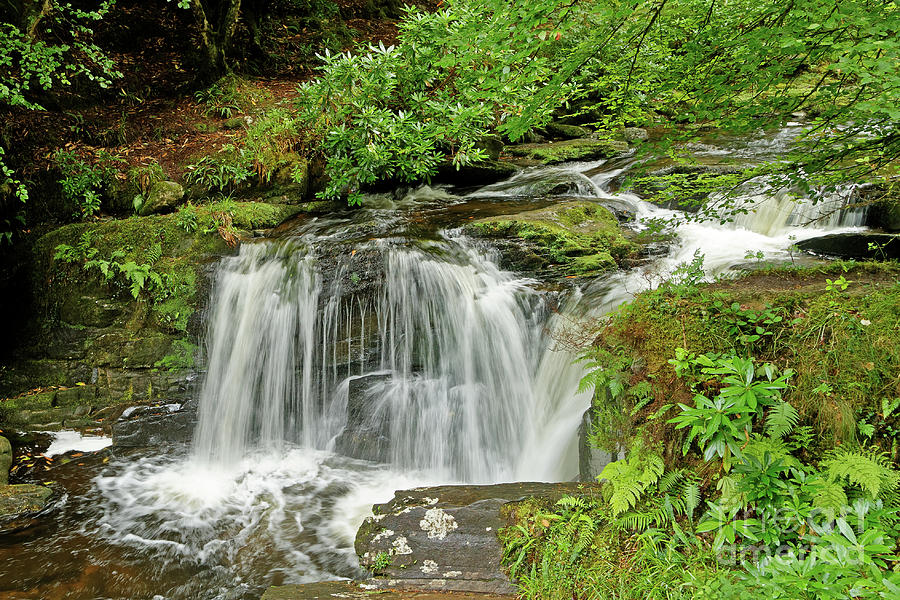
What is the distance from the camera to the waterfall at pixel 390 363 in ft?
19.4

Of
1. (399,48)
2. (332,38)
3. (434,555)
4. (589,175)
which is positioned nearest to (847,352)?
(434,555)

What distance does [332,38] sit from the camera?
13695 millimetres

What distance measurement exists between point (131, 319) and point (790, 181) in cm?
775

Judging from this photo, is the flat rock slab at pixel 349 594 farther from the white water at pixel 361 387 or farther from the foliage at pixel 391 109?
the foliage at pixel 391 109

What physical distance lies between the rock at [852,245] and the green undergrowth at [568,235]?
228cm

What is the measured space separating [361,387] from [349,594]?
3.22m

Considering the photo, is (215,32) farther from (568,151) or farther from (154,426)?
(154,426)

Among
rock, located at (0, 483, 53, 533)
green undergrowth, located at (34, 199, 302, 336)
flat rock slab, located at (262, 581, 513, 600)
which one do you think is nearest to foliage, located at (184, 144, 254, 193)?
green undergrowth, located at (34, 199, 302, 336)

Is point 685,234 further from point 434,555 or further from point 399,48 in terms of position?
point 434,555

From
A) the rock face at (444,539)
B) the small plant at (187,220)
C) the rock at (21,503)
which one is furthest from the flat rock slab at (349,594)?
the small plant at (187,220)

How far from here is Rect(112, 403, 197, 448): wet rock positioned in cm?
640

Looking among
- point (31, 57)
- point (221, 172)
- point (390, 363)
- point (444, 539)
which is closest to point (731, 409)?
point (444, 539)

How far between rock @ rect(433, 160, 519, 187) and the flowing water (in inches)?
95.8

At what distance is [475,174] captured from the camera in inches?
381
